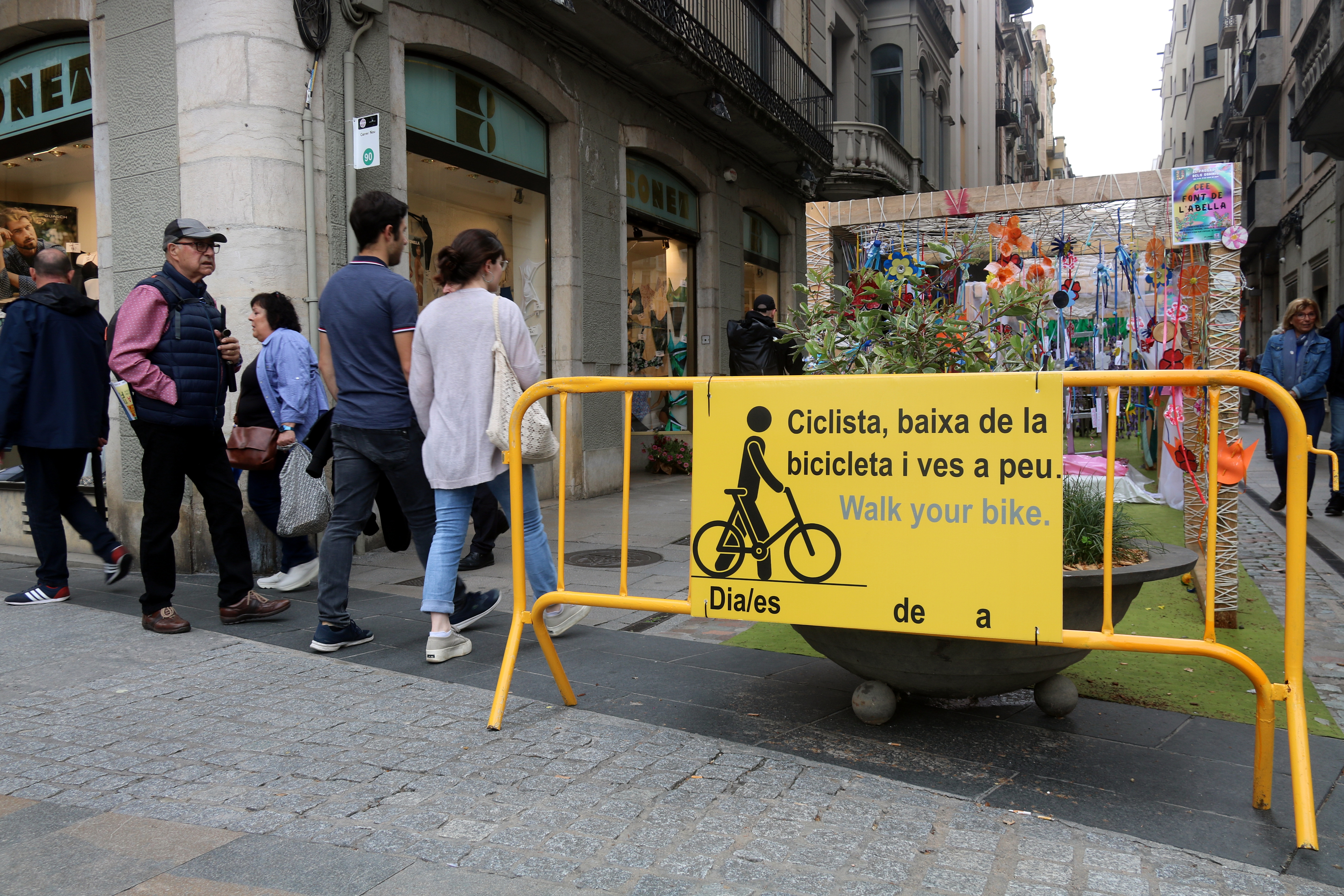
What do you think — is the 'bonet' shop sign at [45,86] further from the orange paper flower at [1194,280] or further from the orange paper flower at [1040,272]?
the orange paper flower at [1194,280]

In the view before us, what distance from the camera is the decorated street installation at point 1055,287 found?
156 inches

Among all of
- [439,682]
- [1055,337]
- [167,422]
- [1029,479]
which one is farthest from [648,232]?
[1029,479]

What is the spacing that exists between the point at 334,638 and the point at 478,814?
1973mm

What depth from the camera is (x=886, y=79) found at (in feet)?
76.1

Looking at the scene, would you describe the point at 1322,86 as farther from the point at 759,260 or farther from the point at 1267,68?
the point at 1267,68

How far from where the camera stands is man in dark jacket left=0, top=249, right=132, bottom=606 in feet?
17.9

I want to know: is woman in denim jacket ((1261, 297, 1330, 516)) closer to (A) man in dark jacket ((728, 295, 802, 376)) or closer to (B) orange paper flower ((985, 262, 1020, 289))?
(B) orange paper flower ((985, 262, 1020, 289))

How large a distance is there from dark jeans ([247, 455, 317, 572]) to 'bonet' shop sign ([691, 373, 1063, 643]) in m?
3.60

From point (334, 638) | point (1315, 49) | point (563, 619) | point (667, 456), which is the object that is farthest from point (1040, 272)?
point (1315, 49)

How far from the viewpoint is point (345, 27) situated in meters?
7.03

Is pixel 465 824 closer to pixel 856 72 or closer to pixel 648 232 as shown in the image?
pixel 648 232

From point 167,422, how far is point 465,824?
3.08m

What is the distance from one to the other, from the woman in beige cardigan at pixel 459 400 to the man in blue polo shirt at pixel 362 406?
8.2 inches

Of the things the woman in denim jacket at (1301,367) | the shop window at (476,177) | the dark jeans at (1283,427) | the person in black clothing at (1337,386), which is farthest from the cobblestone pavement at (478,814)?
the person in black clothing at (1337,386)
